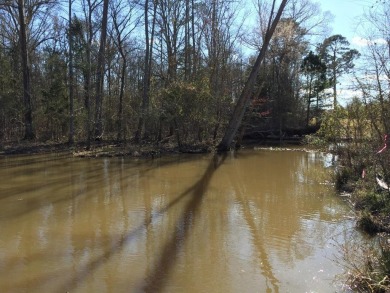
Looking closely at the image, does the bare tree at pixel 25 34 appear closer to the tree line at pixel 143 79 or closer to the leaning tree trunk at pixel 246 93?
the tree line at pixel 143 79

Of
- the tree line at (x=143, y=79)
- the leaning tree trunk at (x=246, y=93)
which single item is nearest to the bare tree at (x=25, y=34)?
the tree line at (x=143, y=79)

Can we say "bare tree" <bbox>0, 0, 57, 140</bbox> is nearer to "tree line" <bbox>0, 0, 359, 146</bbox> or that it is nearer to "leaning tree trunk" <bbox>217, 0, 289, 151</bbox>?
"tree line" <bbox>0, 0, 359, 146</bbox>

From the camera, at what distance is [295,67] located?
121 ft

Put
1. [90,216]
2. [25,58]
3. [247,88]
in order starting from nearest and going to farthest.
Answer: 1. [90,216]
2. [247,88]
3. [25,58]

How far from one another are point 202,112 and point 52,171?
29.9ft

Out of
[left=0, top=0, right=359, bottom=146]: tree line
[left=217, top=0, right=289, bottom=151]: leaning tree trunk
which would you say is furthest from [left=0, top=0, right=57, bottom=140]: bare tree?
[left=217, top=0, right=289, bottom=151]: leaning tree trunk

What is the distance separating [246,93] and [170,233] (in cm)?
1392

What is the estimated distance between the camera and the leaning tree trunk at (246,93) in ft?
61.9

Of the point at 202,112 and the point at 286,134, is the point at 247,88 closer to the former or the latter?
the point at 202,112

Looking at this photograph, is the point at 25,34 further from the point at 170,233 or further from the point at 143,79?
the point at 170,233

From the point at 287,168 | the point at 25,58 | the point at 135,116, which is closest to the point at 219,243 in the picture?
the point at 287,168

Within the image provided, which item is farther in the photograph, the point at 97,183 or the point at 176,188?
the point at 97,183

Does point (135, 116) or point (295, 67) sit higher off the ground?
point (295, 67)

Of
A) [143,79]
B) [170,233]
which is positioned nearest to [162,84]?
[143,79]
